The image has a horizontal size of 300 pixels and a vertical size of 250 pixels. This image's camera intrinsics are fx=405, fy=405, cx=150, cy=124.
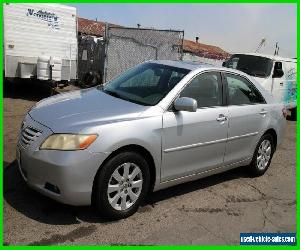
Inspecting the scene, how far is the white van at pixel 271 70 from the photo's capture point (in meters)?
10.6

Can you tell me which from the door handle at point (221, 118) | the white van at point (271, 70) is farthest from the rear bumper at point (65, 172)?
the white van at point (271, 70)

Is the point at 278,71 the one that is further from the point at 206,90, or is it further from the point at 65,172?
the point at 65,172

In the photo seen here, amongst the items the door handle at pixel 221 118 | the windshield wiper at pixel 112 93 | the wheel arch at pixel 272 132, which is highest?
the windshield wiper at pixel 112 93

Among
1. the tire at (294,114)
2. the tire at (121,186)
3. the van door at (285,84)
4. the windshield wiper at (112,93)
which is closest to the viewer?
the tire at (121,186)

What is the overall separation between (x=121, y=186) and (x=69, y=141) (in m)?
0.79

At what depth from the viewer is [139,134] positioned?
169 inches

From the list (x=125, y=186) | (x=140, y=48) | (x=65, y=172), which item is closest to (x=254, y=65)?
(x=140, y=48)

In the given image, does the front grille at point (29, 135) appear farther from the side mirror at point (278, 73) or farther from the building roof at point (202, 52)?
the building roof at point (202, 52)

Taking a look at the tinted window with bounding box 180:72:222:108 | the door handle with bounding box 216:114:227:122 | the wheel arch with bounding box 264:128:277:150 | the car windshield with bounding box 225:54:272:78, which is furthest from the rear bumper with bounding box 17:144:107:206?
the car windshield with bounding box 225:54:272:78

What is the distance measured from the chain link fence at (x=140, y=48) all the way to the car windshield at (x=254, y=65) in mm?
2995

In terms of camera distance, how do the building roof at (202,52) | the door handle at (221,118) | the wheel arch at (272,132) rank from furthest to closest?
the building roof at (202,52) → the wheel arch at (272,132) → the door handle at (221,118)

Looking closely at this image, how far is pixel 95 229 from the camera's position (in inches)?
163

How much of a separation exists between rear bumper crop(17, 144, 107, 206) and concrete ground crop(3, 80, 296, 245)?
1.12 feet

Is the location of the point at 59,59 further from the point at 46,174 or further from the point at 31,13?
the point at 46,174
